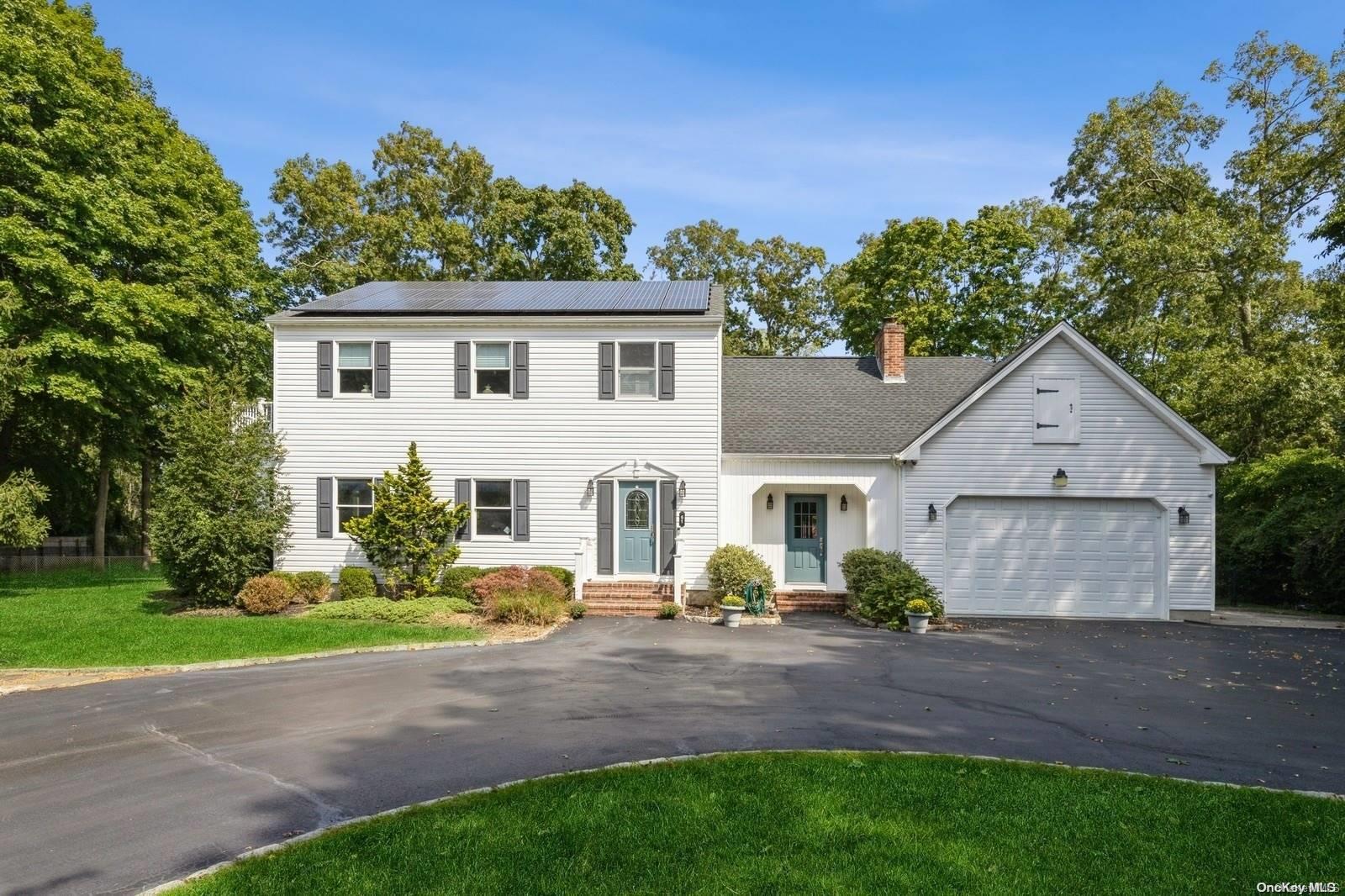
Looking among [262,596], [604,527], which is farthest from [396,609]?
[604,527]

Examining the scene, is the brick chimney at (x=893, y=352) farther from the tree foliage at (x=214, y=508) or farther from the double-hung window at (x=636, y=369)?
the tree foliage at (x=214, y=508)

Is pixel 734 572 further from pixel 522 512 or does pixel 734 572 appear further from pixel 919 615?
pixel 522 512

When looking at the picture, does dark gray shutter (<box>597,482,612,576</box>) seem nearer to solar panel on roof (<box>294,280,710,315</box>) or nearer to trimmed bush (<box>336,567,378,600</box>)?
solar panel on roof (<box>294,280,710,315</box>)

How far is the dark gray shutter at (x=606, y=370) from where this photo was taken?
17797 mm

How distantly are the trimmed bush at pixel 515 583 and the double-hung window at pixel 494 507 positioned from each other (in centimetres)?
158

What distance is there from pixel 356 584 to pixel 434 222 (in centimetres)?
2207

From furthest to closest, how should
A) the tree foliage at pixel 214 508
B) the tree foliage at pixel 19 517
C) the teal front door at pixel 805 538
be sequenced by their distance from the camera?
the teal front door at pixel 805 538 → the tree foliage at pixel 214 508 → the tree foliage at pixel 19 517

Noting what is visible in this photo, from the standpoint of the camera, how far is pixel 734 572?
16266mm

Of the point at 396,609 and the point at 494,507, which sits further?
the point at 494,507

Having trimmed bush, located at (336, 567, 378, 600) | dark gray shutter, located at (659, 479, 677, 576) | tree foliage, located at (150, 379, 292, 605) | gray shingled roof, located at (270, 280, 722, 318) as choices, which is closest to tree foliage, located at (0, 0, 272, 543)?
tree foliage, located at (150, 379, 292, 605)

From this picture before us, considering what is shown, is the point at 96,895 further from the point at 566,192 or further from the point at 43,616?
the point at 566,192

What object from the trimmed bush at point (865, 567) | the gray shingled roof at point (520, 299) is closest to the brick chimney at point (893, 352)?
the gray shingled roof at point (520, 299)

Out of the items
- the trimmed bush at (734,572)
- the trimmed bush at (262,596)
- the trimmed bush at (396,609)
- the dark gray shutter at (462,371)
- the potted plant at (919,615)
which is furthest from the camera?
the dark gray shutter at (462,371)

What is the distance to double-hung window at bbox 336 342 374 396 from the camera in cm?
1814
